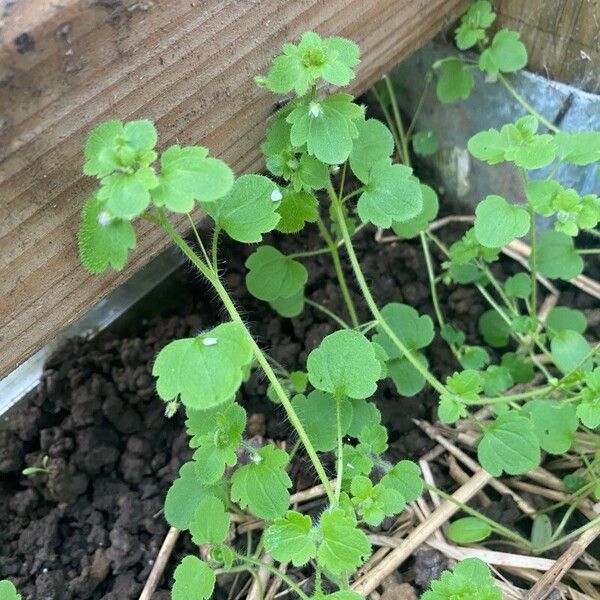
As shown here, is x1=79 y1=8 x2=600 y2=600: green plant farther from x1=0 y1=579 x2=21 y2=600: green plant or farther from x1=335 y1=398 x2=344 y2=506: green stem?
x1=0 y1=579 x2=21 y2=600: green plant

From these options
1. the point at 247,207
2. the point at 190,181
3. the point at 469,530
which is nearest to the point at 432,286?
the point at 469,530

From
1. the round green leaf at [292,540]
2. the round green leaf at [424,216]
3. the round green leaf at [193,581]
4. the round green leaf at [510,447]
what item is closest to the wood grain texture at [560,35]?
the round green leaf at [424,216]

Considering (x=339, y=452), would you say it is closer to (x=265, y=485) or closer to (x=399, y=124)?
(x=265, y=485)

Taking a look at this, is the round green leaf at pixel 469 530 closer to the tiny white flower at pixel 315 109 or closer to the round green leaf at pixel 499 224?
the round green leaf at pixel 499 224

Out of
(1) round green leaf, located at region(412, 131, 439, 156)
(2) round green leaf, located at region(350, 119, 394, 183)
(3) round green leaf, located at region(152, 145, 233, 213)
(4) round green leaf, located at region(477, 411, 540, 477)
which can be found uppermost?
(3) round green leaf, located at region(152, 145, 233, 213)

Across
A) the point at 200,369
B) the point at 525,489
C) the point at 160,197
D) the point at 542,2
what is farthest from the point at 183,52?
the point at 525,489

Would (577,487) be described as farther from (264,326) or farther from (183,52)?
(183,52)

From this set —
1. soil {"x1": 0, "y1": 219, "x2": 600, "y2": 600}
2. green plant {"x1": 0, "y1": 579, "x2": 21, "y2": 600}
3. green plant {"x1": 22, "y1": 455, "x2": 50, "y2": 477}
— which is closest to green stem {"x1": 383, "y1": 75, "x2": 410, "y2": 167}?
soil {"x1": 0, "y1": 219, "x2": 600, "y2": 600}
